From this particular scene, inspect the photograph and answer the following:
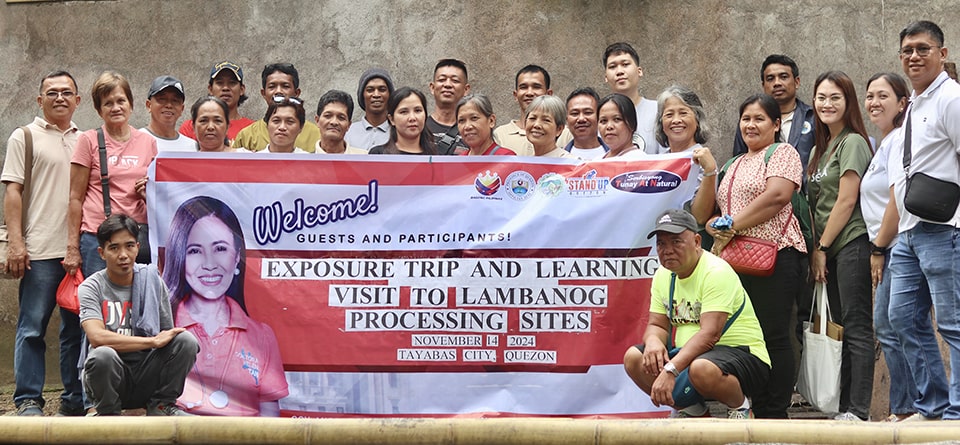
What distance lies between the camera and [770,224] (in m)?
6.55

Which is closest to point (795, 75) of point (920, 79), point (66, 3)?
point (920, 79)

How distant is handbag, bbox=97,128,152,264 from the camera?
676 cm

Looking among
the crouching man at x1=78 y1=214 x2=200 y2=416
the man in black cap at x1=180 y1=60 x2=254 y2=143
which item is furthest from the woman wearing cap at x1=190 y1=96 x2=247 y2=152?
the man in black cap at x1=180 y1=60 x2=254 y2=143

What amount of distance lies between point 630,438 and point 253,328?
246cm

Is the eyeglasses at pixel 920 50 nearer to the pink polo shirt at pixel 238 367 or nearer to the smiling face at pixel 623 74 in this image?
the smiling face at pixel 623 74

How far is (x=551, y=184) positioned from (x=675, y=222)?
903 millimetres

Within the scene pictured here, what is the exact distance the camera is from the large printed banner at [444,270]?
254 inches

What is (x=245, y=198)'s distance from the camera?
6629 millimetres

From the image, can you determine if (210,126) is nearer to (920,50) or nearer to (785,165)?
(785,165)

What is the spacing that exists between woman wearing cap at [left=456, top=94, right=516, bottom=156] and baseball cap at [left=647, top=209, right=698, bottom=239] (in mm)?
1260

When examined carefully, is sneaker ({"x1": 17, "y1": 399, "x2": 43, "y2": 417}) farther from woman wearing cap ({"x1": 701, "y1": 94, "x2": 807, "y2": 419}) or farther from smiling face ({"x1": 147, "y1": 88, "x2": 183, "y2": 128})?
woman wearing cap ({"x1": 701, "y1": 94, "x2": 807, "y2": 419})

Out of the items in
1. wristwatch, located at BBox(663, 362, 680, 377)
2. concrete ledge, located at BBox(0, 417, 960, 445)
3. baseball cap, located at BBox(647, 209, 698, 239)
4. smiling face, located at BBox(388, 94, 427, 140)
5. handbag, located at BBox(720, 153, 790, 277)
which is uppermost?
smiling face, located at BBox(388, 94, 427, 140)

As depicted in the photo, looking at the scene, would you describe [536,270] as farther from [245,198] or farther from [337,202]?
[245,198]

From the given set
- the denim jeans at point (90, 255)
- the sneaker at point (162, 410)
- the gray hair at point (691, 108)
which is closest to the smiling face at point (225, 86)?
the denim jeans at point (90, 255)
